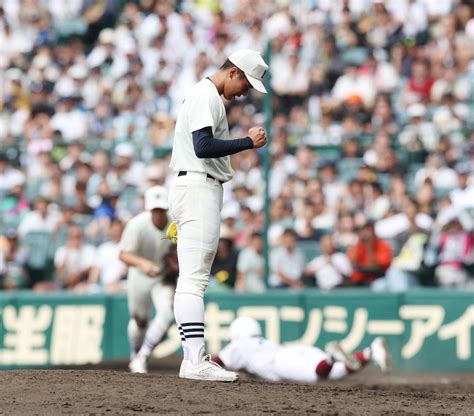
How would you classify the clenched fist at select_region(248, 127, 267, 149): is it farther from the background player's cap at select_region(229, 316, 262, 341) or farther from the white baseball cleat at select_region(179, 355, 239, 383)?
the background player's cap at select_region(229, 316, 262, 341)

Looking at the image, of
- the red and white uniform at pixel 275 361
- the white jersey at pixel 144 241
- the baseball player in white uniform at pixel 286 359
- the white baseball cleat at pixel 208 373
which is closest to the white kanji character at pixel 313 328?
the white jersey at pixel 144 241

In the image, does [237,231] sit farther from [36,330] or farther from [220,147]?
[220,147]

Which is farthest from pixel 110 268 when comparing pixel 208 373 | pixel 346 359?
pixel 208 373

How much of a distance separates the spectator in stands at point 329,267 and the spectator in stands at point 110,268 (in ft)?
7.13

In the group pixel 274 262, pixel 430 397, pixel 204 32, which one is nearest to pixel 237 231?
pixel 274 262

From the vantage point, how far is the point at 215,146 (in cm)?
668

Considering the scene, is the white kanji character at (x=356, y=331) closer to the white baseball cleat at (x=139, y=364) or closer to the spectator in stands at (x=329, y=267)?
the spectator in stands at (x=329, y=267)

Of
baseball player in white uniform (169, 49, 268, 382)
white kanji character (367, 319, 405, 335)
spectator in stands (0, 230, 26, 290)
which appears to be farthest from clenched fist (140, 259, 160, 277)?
spectator in stands (0, 230, 26, 290)

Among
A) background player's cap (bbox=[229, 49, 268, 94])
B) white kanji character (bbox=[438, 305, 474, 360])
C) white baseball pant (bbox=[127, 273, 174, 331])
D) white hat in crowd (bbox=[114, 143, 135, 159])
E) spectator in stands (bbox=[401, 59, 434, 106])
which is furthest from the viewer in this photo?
spectator in stands (bbox=[401, 59, 434, 106])

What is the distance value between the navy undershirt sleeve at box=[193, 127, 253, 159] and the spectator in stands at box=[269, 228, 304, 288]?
6.44 metres

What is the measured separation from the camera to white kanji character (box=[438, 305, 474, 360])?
12523 mm

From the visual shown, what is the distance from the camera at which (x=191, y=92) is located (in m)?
6.99

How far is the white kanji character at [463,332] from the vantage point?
12523mm

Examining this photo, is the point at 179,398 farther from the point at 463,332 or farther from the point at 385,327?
the point at 463,332
